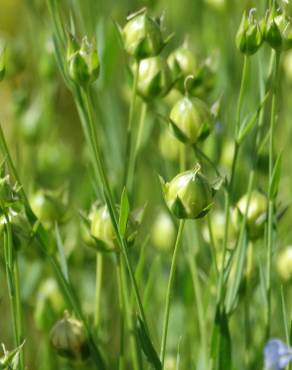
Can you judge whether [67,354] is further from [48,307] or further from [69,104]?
[69,104]

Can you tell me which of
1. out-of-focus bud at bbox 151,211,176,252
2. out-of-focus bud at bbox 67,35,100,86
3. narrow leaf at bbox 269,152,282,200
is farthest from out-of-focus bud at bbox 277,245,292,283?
out-of-focus bud at bbox 67,35,100,86

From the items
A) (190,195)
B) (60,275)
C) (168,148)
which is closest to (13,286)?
(60,275)

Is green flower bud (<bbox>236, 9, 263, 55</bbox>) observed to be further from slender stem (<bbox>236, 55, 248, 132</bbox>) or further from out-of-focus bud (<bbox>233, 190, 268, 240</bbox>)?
→ out-of-focus bud (<bbox>233, 190, 268, 240</bbox>)

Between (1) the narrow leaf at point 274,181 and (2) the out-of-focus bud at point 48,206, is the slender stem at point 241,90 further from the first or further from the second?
(2) the out-of-focus bud at point 48,206

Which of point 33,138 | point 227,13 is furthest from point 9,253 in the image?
point 227,13

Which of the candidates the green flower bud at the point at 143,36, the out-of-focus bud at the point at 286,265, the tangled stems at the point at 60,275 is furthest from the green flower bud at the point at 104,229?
the out-of-focus bud at the point at 286,265

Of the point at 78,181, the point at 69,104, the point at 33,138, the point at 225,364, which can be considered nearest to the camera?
the point at 225,364

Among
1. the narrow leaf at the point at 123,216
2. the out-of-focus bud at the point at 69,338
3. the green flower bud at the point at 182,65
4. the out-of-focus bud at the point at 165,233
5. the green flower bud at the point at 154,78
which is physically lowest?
the out-of-focus bud at the point at 69,338
